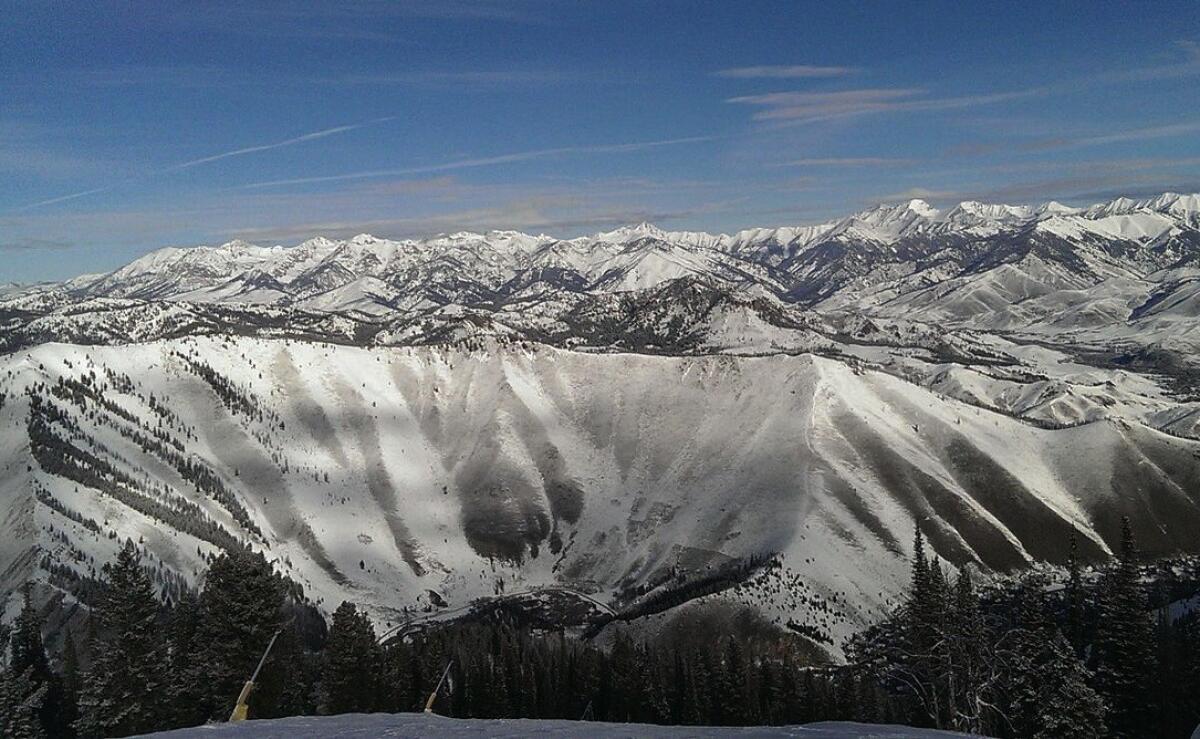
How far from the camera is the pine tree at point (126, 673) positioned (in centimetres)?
4062

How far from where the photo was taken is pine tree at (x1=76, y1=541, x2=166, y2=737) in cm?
4062

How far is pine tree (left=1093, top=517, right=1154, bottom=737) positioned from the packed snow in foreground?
138 ft

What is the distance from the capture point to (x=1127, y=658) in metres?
50.6

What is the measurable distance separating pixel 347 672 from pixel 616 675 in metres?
33.5

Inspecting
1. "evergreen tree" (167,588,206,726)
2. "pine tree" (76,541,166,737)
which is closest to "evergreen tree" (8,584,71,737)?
"pine tree" (76,541,166,737)

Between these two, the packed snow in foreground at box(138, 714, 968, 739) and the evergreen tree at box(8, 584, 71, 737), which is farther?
the evergreen tree at box(8, 584, 71, 737)

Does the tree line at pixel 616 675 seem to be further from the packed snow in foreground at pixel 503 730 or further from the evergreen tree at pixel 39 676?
the packed snow in foreground at pixel 503 730

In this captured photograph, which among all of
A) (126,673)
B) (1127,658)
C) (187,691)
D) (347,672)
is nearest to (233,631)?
(187,691)

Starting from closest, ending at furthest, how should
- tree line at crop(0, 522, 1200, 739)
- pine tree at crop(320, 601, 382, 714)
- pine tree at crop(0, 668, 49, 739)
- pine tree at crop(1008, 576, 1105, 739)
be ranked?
pine tree at crop(1008, 576, 1105, 739)
tree line at crop(0, 522, 1200, 739)
pine tree at crop(0, 668, 49, 739)
pine tree at crop(320, 601, 382, 714)

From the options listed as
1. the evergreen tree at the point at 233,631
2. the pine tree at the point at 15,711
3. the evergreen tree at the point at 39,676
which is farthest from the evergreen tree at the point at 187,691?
the evergreen tree at the point at 39,676

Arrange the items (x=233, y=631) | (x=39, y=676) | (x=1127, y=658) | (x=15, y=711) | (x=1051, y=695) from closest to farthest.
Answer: (x=1051, y=695), (x=233, y=631), (x=15, y=711), (x=1127, y=658), (x=39, y=676)

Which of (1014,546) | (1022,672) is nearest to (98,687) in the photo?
(1022,672)

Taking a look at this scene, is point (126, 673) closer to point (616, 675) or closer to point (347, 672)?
point (347, 672)

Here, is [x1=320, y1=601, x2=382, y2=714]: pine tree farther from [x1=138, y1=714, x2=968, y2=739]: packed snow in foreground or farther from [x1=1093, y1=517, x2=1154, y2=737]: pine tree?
[x1=1093, y1=517, x2=1154, y2=737]: pine tree
